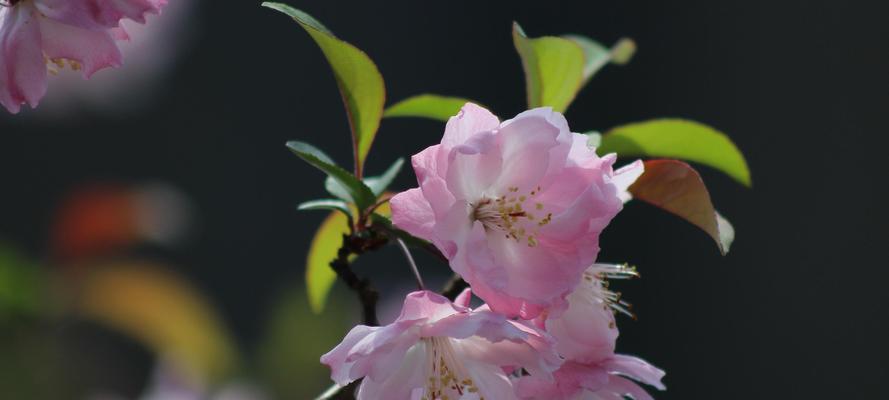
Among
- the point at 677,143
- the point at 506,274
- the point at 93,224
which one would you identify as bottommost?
the point at 93,224

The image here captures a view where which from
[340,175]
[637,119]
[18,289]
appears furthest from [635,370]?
[637,119]

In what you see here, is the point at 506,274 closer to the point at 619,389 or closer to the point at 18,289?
the point at 619,389

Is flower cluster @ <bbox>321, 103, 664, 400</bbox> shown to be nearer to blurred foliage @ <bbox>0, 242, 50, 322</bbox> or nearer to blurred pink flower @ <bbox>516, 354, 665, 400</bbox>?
blurred pink flower @ <bbox>516, 354, 665, 400</bbox>

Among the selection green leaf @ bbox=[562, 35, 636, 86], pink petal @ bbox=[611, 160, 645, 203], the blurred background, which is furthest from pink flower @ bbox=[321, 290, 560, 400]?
the blurred background

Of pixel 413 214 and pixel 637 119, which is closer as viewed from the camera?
pixel 413 214

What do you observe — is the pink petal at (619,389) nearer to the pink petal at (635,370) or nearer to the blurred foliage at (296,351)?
the pink petal at (635,370)

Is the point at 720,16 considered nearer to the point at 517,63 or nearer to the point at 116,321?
the point at 517,63
